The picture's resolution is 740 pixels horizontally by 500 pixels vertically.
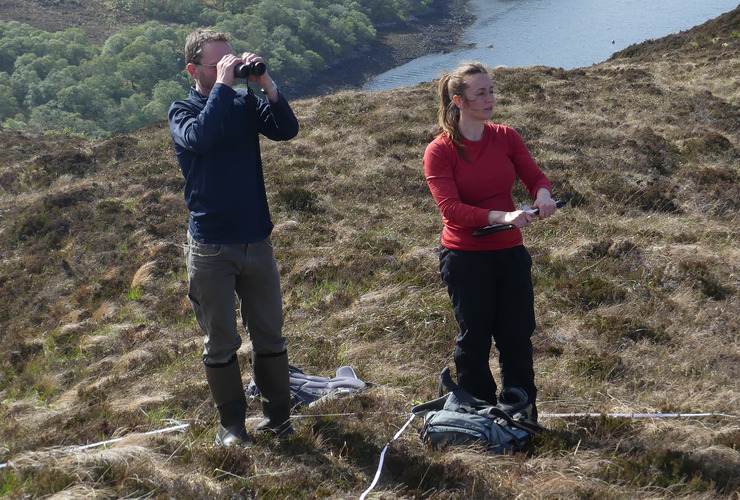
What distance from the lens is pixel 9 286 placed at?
31.9 ft

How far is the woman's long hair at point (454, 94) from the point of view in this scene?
3740mm

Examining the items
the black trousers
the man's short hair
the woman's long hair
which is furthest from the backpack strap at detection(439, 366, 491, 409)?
the man's short hair

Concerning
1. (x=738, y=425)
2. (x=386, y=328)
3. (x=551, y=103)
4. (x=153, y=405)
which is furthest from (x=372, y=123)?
(x=738, y=425)

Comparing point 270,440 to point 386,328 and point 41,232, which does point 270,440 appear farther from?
point 41,232

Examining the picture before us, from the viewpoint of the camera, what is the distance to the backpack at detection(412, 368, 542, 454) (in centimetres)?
370

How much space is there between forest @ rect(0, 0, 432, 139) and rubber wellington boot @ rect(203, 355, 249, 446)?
6091cm

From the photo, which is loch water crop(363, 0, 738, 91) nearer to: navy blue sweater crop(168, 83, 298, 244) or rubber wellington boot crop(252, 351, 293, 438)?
navy blue sweater crop(168, 83, 298, 244)

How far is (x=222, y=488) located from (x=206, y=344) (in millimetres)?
876

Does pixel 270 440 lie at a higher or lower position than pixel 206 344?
lower

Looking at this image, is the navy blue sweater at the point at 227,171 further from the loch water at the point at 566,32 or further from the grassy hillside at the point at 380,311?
the loch water at the point at 566,32

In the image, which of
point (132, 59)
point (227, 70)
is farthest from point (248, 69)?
point (132, 59)

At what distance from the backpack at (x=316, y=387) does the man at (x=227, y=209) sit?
0.89 metres

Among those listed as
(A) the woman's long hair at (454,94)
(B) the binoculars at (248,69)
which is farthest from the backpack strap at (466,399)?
(B) the binoculars at (248,69)

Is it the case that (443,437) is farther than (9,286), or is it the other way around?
(9,286)
